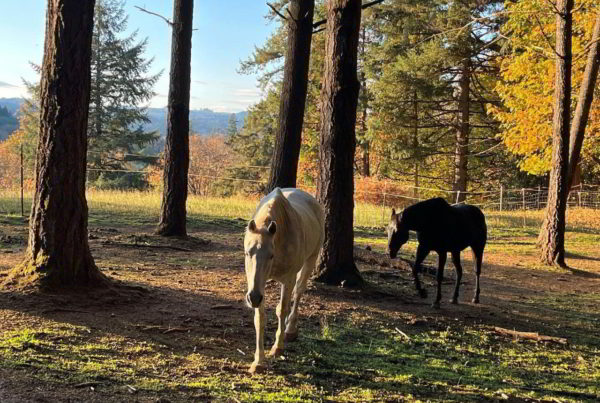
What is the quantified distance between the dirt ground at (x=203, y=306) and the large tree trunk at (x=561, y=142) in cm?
91

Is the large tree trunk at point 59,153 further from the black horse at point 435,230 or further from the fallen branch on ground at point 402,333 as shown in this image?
the black horse at point 435,230

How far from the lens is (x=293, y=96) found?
9.54 metres

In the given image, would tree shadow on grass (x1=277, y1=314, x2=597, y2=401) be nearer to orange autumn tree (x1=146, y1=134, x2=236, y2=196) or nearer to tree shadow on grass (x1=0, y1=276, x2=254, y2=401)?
tree shadow on grass (x1=0, y1=276, x2=254, y2=401)

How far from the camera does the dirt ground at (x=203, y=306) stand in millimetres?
4090

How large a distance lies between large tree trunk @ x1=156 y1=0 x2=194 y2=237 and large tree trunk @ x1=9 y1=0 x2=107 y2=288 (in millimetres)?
5720

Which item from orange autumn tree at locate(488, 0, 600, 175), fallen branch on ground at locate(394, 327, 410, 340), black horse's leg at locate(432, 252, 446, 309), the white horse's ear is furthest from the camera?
orange autumn tree at locate(488, 0, 600, 175)

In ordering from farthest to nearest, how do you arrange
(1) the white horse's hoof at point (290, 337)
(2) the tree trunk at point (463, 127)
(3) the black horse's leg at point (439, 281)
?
(2) the tree trunk at point (463, 127) < (3) the black horse's leg at point (439, 281) < (1) the white horse's hoof at point (290, 337)

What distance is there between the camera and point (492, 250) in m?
14.2

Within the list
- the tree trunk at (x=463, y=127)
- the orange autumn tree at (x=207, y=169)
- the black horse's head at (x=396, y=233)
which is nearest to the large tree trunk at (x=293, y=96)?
the black horse's head at (x=396, y=233)

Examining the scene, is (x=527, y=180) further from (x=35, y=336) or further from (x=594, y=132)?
(x=35, y=336)

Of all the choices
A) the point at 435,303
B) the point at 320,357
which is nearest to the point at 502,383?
the point at 320,357

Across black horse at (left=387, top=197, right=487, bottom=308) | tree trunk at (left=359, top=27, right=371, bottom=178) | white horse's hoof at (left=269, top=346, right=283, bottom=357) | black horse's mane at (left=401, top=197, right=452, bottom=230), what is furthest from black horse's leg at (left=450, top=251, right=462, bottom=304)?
tree trunk at (left=359, top=27, right=371, bottom=178)

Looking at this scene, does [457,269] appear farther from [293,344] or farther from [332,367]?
[332,367]

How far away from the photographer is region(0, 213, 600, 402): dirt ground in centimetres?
409
